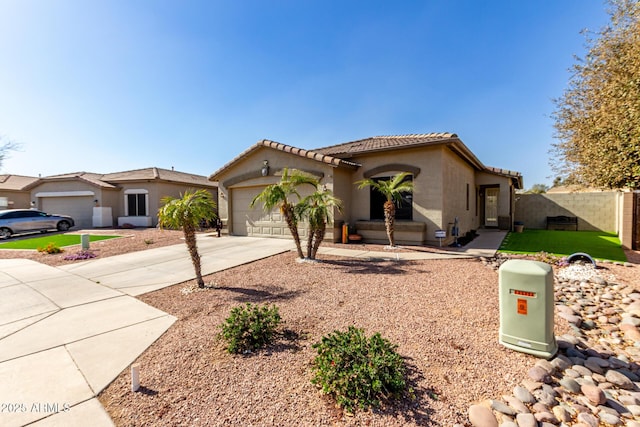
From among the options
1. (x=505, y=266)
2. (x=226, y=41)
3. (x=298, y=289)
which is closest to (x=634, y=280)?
(x=505, y=266)

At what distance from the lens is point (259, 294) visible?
18.7 feet

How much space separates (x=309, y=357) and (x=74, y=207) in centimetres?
2767

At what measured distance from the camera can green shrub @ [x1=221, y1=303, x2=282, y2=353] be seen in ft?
11.5

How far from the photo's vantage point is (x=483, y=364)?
307 cm

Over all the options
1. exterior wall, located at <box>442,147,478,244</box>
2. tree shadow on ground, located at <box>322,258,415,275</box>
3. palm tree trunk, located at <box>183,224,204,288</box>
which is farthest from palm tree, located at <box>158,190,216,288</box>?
exterior wall, located at <box>442,147,478,244</box>

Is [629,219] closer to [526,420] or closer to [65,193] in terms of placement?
[526,420]

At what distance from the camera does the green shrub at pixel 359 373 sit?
2.49 metres

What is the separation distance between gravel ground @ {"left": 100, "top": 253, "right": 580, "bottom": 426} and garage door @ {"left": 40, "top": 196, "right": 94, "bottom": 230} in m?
22.1

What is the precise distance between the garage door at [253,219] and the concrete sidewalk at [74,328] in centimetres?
454

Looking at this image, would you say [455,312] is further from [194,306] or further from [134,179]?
[134,179]

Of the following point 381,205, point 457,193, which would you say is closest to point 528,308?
point 381,205

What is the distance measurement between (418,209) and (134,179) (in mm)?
21967

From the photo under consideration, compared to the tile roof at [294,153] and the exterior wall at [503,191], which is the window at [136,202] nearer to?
the tile roof at [294,153]

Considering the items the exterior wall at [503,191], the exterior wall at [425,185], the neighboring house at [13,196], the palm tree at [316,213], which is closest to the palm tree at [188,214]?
the palm tree at [316,213]
